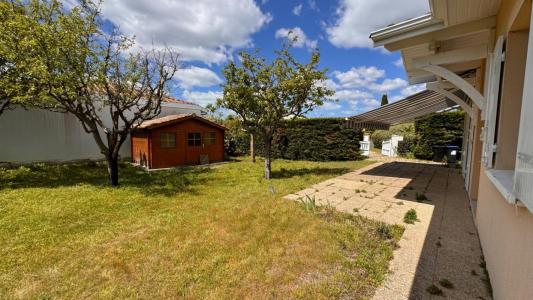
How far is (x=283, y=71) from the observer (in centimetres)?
1051

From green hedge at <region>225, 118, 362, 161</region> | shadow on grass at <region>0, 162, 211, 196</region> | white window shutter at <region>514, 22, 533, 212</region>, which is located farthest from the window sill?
green hedge at <region>225, 118, 362, 161</region>

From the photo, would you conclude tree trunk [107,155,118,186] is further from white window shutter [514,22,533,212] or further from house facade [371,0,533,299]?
white window shutter [514,22,533,212]

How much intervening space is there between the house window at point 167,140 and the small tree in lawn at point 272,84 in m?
7.05

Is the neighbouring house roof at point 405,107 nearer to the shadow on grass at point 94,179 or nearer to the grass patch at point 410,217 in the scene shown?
the grass patch at point 410,217

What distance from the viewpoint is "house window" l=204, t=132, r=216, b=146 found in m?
18.4

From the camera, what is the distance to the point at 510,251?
264 cm

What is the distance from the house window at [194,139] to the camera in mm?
17203

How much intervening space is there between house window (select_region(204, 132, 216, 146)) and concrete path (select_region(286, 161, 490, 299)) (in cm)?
1076

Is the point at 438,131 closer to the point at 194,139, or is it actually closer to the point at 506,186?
the point at 194,139

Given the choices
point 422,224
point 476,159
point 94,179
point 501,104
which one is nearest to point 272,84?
point 422,224

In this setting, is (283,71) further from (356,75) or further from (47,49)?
(356,75)

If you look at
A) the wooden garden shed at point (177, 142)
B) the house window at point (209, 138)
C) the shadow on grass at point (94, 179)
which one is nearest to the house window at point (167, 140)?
the wooden garden shed at point (177, 142)

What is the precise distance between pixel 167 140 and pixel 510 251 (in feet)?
53.8

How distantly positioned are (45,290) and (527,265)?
6.02 metres
